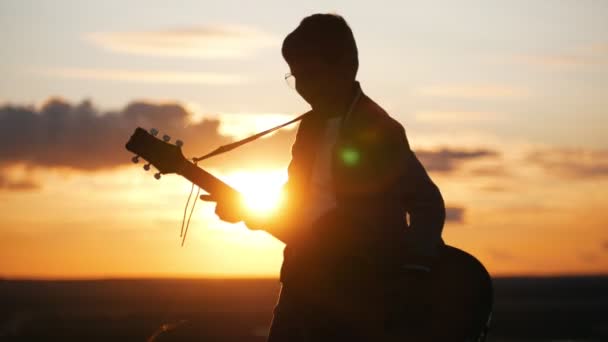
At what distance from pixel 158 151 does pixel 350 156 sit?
1.53 m

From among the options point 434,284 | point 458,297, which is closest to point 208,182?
point 434,284

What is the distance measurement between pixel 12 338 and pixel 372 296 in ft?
134

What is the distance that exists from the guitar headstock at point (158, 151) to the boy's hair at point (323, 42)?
4.11ft

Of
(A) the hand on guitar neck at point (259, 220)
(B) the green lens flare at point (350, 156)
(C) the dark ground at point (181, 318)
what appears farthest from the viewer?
(C) the dark ground at point (181, 318)

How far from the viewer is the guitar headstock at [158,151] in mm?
7715

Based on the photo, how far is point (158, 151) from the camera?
25.3 ft

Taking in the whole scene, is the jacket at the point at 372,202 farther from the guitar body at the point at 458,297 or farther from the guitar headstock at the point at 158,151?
the guitar headstock at the point at 158,151

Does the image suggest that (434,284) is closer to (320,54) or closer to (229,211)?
(229,211)

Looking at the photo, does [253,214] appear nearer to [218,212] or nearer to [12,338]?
[218,212]

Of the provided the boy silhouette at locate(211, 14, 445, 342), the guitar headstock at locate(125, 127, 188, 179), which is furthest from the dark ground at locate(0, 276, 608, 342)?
the boy silhouette at locate(211, 14, 445, 342)

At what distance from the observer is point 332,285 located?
6824 millimetres

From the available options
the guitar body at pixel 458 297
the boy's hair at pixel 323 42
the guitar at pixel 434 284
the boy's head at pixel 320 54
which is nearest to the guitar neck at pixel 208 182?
the guitar at pixel 434 284

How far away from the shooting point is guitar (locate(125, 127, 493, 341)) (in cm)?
699

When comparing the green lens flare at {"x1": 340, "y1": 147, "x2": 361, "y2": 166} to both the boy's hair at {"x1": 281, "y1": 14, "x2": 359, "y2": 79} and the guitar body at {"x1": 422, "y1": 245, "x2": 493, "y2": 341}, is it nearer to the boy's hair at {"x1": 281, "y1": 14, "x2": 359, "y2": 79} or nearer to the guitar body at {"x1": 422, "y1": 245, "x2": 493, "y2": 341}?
the boy's hair at {"x1": 281, "y1": 14, "x2": 359, "y2": 79}
